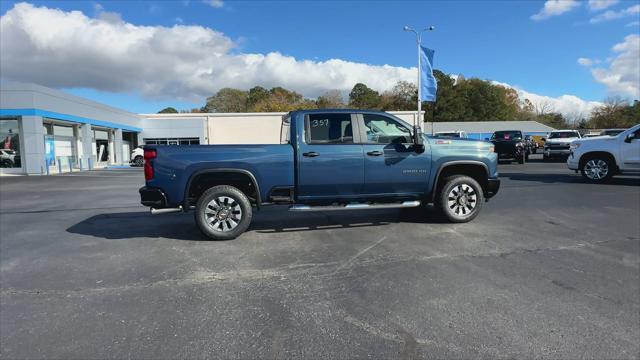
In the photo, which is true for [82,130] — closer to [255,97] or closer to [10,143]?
[10,143]

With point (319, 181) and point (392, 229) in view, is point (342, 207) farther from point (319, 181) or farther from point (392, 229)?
point (392, 229)

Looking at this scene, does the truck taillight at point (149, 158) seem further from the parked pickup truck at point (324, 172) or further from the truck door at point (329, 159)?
the truck door at point (329, 159)

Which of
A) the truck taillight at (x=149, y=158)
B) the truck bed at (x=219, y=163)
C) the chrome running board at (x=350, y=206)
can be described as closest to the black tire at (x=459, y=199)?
the chrome running board at (x=350, y=206)

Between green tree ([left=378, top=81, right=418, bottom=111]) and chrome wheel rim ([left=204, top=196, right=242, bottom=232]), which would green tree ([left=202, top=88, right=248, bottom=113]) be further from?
chrome wheel rim ([left=204, top=196, right=242, bottom=232])

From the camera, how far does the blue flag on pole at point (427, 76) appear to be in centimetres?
2559

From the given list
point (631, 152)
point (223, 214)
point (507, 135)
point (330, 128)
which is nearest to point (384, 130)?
point (330, 128)

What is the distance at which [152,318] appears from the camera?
3.64m

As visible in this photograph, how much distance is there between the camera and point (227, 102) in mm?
81125

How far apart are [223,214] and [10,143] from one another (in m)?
23.0

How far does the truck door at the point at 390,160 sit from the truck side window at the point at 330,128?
247 mm

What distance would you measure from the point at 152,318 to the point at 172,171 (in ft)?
9.41

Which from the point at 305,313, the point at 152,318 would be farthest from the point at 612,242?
the point at 152,318

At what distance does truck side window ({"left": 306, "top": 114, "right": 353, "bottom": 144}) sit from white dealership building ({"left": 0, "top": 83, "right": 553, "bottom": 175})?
21.9m

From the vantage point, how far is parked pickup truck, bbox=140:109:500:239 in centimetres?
614
